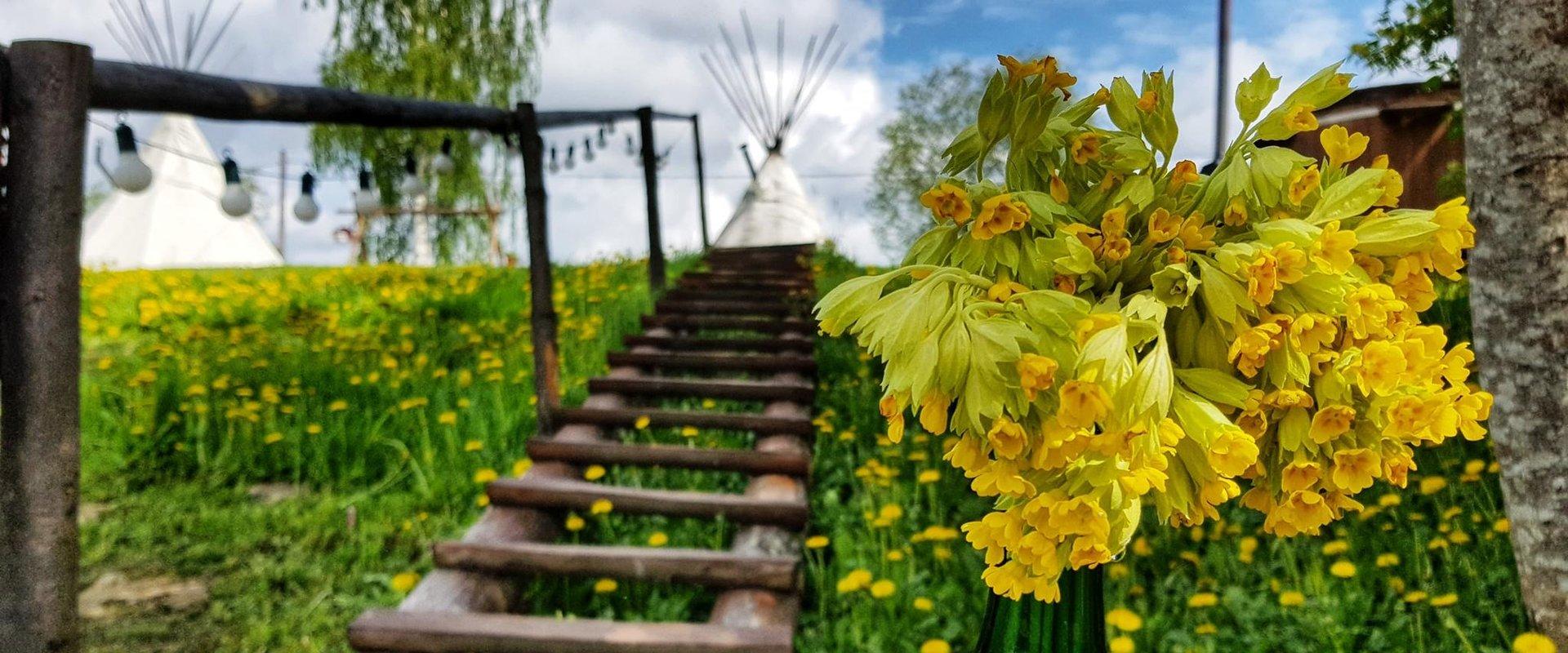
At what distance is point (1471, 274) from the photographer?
1950mm

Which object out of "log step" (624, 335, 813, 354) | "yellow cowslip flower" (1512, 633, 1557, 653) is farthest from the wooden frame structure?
"log step" (624, 335, 813, 354)

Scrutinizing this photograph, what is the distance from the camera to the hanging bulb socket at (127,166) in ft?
9.48

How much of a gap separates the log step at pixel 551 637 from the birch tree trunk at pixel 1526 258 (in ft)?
5.32

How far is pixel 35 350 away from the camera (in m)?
1.82

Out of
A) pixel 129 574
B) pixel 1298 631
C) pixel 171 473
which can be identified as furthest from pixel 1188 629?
pixel 171 473

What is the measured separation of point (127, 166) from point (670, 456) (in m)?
1.99

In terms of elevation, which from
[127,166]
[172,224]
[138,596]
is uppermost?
[172,224]

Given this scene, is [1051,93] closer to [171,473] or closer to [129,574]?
[129,574]

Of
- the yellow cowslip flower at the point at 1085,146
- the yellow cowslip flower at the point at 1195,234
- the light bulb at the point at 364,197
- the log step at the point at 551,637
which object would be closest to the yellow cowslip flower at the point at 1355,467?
the yellow cowslip flower at the point at 1195,234

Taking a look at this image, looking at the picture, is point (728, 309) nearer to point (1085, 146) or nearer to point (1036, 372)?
point (1085, 146)

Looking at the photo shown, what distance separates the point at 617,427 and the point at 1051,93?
138 inches

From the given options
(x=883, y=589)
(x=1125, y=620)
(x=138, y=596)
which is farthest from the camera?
(x=138, y=596)

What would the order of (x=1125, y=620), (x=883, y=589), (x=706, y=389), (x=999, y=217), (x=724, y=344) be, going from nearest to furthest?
(x=999, y=217), (x=1125, y=620), (x=883, y=589), (x=706, y=389), (x=724, y=344)

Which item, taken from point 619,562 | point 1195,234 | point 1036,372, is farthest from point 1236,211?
point 619,562
